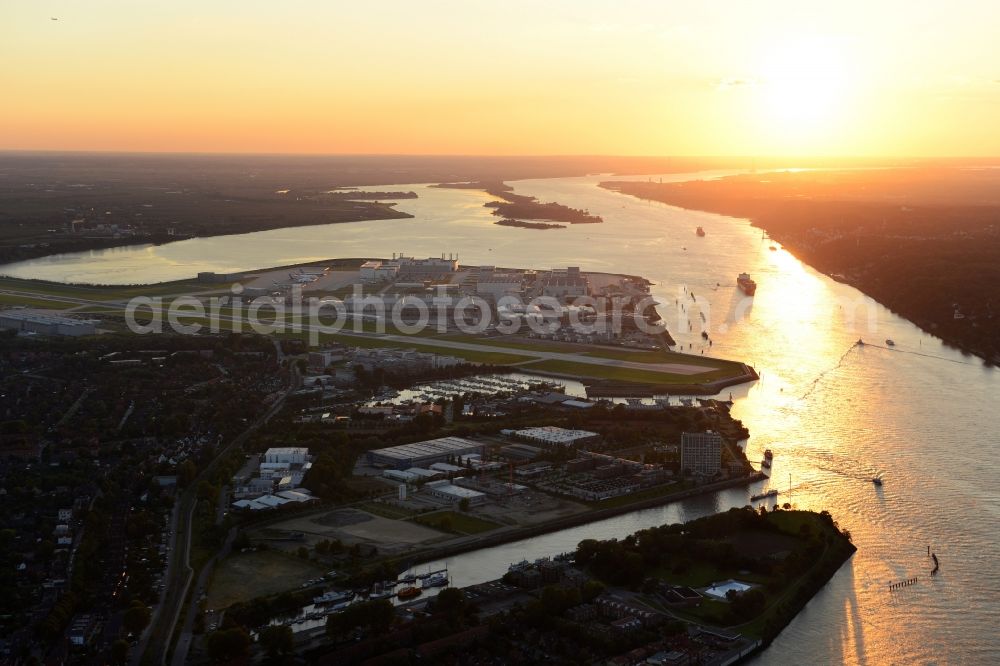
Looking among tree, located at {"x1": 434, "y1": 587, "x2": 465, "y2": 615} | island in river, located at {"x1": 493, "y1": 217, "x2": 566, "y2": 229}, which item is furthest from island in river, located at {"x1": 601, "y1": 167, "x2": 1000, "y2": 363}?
tree, located at {"x1": 434, "y1": 587, "x2": 465, "y2": 615}

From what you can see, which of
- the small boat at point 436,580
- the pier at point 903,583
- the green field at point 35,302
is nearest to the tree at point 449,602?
the small boat at point 436,580

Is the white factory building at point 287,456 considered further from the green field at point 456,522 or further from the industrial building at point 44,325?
the industrial building at point 44,325

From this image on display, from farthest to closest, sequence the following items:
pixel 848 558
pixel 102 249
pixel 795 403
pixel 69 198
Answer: pixel 69 198, pixel 102 249, pixel 795 403, pixel 848 558

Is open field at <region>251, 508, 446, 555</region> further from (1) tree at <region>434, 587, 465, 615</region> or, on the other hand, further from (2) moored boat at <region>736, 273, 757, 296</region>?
(2) moored boat at <region>736, 273, 757, 296</region>

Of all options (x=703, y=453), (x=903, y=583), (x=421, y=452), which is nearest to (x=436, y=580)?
(x=421, y=452)

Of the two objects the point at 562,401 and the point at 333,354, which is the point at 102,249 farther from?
the point at 562,401

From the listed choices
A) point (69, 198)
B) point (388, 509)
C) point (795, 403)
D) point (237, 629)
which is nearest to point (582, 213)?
point (69, 198)
